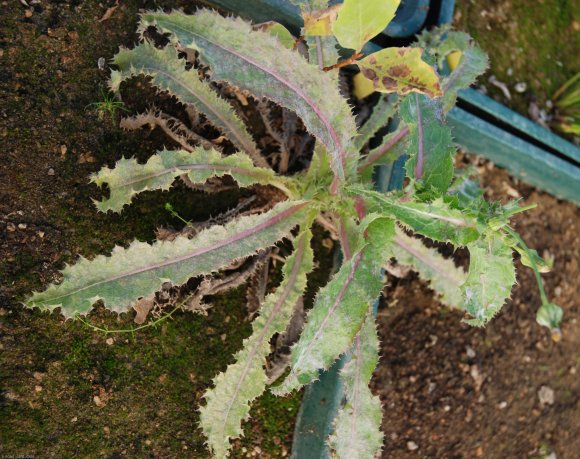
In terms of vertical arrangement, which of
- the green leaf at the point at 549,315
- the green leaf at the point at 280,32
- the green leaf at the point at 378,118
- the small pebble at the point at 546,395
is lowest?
the small pebble at the point at 546,395

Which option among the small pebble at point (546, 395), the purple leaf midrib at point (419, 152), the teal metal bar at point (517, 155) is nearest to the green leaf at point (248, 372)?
the purple leaf midrib at point (419, 152)

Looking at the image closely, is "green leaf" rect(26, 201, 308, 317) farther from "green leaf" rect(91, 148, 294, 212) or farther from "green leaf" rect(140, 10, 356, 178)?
"green leaf" rect(140, 10, 356, 178)

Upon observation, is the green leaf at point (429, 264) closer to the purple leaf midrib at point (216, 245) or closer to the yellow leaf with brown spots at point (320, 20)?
the purple leaf midrib at point (216, 245)

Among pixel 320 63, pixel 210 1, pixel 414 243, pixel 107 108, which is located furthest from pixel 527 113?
pixel 107 108

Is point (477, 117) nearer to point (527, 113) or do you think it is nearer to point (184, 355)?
point (527, 113)

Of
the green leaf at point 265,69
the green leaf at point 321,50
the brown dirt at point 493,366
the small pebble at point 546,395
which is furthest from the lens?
the small pebble at point 546,395

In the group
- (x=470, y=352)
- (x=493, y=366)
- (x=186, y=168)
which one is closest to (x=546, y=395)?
(x=493, y=366)
